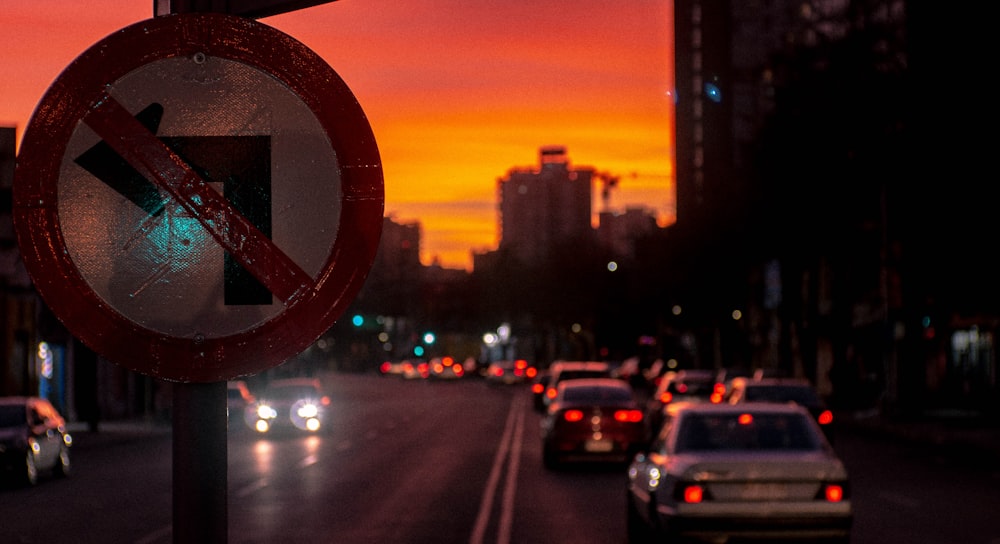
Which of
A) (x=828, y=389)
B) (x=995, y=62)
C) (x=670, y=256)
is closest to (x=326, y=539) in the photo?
(x=995, y=62)

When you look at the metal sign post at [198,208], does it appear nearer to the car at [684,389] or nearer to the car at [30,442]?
the car at [30,442]

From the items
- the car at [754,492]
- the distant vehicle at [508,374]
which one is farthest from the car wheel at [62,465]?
the distant vehicle at [508,374]

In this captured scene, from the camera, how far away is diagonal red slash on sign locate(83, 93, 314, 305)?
3.16 meters

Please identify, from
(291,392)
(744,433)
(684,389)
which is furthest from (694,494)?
(684,389)

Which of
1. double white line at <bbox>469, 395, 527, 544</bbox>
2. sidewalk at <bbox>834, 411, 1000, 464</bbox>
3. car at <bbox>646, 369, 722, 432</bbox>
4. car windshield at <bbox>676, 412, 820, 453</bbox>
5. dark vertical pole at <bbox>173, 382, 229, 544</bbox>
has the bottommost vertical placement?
sidewalk at <bbox>834, 411, 1000, 464</bbox>

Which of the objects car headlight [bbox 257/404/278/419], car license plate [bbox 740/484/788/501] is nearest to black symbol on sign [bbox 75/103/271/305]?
car license plate [bbox 740/484/788/501]

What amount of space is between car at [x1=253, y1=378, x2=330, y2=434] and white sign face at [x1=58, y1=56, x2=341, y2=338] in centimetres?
4210

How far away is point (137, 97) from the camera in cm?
321

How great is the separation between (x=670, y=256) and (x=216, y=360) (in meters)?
90.3

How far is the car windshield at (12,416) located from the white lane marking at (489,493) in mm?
8491

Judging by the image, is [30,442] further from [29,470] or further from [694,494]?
[694,494]

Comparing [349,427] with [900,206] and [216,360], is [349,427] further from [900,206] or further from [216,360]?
[216,360]

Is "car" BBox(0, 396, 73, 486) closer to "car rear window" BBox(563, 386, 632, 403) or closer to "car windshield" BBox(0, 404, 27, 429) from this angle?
"car windshield" BBox(0, 404, 27, 429)

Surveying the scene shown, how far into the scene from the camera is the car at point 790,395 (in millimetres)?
31359
